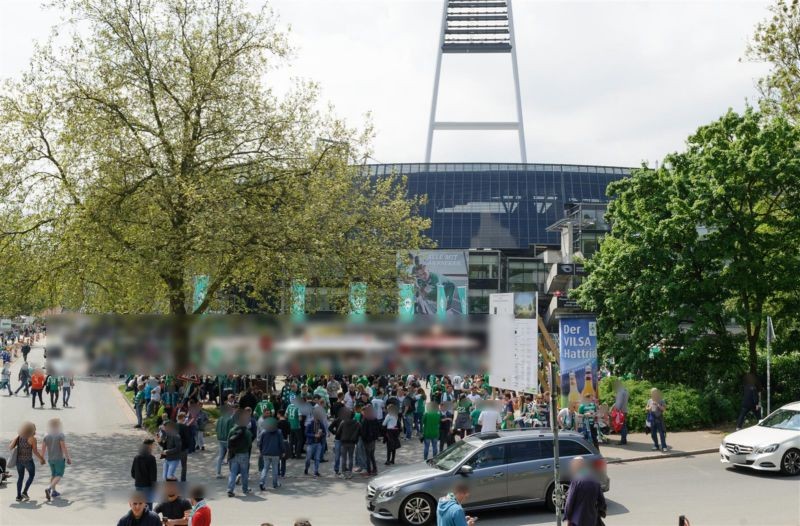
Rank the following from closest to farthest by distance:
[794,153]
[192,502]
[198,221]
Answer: [192,502]
[198,221]
[794,153]

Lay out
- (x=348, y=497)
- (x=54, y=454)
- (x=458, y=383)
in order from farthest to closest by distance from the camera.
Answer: (x=458, y=383), (x=348, y=497), (x=54, y=454)

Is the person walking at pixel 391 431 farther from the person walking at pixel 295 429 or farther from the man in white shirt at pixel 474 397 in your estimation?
the man in white shirt at pixel 474 397

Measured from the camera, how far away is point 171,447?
1399 cm

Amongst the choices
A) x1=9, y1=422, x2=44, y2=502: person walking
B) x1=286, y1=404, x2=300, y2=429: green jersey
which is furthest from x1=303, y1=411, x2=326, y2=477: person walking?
x1=9, y1=422, x2=44, y2=502: person walking

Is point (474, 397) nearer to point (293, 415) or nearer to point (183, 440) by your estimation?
point (293, 415)

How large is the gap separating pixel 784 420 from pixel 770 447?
1284 mm

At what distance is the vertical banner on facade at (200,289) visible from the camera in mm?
23109

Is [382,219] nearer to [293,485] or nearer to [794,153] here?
[293,485]

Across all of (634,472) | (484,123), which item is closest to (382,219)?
(634,472)

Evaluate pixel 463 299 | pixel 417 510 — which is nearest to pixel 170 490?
pixel 417 510

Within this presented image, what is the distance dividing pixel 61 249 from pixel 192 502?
13.9 metres

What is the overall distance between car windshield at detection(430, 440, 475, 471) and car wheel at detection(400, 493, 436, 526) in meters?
0.69

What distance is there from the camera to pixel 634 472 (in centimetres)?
1627

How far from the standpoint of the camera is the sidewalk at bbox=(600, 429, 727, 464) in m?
18.0
